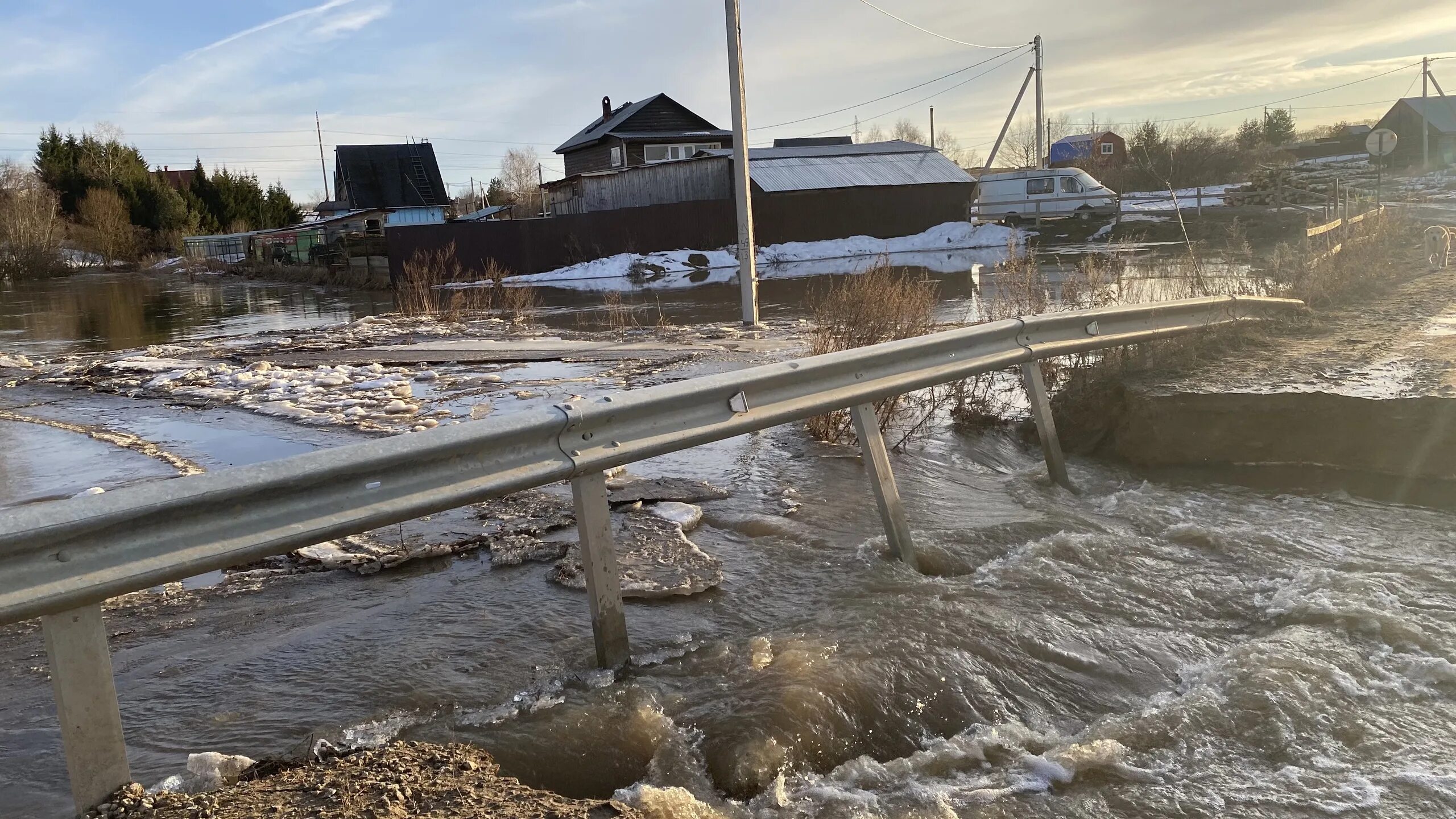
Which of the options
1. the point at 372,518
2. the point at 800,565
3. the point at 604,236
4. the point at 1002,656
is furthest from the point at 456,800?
the point at 604,236

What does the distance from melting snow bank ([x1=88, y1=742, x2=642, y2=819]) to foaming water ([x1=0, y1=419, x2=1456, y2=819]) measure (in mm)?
213

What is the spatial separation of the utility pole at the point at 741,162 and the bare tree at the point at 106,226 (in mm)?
65576

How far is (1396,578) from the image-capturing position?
428cm

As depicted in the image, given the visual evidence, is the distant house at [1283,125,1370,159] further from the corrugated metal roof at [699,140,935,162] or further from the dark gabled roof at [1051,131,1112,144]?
the corrugated metal roof at [699,140,935,162]

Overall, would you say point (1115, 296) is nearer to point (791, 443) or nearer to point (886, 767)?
point (791, 443)

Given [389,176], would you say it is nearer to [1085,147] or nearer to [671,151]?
[671,151]

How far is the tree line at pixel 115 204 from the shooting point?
6253 cm

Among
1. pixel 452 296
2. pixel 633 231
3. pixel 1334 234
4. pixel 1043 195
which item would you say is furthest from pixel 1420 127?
pixel 452 296

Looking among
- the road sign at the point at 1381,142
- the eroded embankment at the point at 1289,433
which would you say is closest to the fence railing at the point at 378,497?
the eroded embankment at the point at 1289,433

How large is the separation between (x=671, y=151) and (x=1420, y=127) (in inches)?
2087

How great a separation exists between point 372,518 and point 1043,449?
399 centimetres

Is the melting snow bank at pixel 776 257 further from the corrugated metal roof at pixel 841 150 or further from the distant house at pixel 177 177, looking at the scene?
the distant house at pixel 177 177

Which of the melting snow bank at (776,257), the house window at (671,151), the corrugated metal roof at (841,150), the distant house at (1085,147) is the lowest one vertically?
the melting snow bank at (776,257)

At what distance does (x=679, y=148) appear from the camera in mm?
55188
